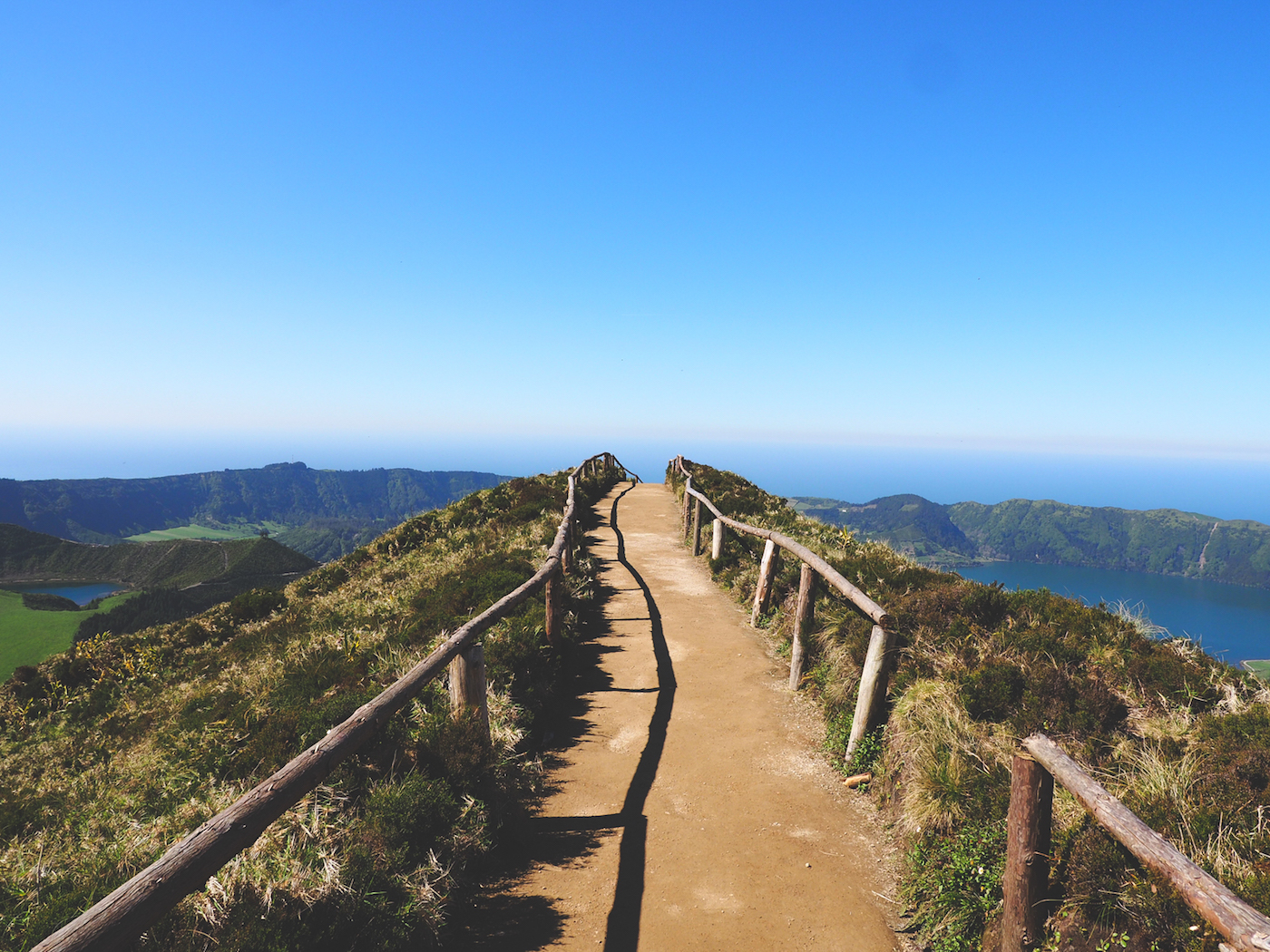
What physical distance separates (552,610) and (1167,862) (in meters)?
6.36

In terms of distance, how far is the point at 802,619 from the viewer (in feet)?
24.3

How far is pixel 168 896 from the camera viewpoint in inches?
95.0

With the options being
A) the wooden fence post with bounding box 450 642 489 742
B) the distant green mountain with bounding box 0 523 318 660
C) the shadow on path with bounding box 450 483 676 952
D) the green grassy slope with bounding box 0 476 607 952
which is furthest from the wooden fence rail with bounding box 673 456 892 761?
A: the distant green mountain with bounding box 0 523 318 660

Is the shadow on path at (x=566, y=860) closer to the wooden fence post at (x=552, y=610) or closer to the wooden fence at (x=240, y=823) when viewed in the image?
the wooden fence post at (x=552, y=610)

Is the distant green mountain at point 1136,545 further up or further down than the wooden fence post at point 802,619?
further down

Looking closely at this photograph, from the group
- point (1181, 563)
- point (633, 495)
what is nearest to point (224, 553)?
point (633, 495)

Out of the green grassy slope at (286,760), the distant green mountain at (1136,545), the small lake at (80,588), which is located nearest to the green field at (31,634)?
the green grassy slope at (286,760)

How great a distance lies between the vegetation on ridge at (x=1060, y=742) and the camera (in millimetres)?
3227

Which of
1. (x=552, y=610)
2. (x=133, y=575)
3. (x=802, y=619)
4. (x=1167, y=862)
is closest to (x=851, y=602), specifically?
(x=802, y=619)

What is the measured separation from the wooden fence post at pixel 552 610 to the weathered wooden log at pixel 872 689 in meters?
3.79

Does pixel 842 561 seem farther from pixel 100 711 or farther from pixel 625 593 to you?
pixel 100 711

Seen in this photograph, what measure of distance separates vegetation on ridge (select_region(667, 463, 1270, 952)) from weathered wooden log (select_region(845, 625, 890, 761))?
143 mm

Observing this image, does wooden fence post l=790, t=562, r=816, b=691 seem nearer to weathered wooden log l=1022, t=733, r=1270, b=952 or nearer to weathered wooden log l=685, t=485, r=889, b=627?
weathered wooden log l=685, t=485, r=889, b=627

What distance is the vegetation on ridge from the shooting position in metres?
3.23
